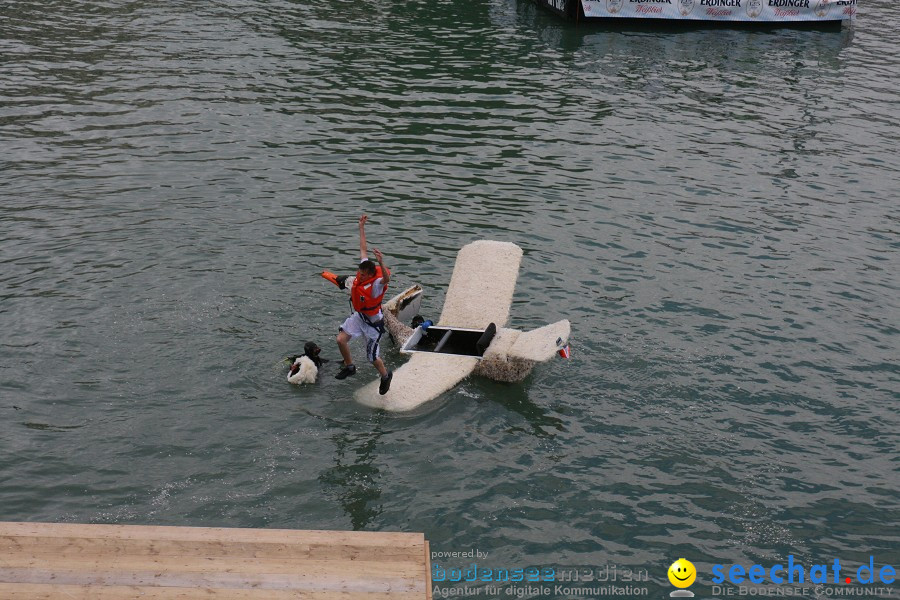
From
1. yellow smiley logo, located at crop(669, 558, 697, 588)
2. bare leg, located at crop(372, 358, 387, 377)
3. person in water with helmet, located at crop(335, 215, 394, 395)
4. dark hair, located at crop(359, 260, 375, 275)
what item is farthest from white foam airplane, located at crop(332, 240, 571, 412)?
yellow smiley logo, located at crop(669, 558, 697, 588)

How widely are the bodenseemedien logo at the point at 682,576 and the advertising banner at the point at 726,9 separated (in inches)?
1411

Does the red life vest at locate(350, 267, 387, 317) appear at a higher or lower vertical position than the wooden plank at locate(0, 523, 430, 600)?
higher

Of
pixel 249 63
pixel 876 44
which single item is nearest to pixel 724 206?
pixel 249 63

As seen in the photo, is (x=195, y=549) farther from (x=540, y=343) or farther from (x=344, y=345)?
(x=540, y=343)

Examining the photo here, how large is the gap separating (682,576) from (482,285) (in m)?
7.83

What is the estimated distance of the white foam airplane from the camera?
15609mm

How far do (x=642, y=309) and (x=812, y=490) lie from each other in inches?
240

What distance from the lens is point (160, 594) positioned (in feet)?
32.0

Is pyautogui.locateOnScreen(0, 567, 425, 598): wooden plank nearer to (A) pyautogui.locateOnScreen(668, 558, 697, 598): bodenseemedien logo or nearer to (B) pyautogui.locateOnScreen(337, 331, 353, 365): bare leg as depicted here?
(A) pyautogui.locateOnScreen(668, 558, 697, 598): bodenseemedien logo

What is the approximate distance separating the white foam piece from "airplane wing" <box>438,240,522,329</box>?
131 cm

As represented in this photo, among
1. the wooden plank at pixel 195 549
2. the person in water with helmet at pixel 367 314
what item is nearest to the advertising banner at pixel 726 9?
the person in water with helmet at pixel 367 314

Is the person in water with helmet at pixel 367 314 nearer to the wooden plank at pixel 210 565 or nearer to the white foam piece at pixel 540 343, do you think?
the white foam piece at pixel 540 343

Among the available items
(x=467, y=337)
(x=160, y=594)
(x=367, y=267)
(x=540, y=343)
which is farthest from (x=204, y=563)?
(x=467, y=337)

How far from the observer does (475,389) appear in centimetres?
1614
